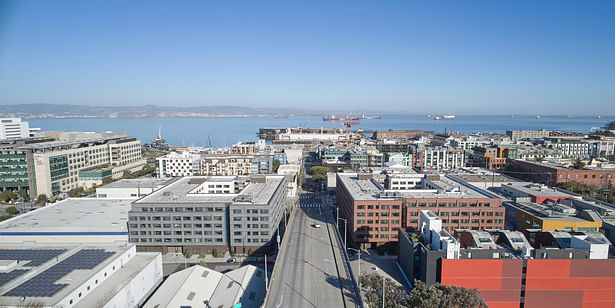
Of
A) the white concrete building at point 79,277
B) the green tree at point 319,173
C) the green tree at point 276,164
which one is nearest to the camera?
the white concrete building at point 79,277

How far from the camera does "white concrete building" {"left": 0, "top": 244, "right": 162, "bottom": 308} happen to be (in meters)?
14.0

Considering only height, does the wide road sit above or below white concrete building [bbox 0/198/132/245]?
below

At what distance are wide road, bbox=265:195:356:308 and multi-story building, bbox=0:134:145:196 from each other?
29.8m

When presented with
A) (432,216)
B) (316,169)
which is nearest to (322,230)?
(432,216)

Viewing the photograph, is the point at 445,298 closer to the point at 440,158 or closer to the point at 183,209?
the point at 183,209

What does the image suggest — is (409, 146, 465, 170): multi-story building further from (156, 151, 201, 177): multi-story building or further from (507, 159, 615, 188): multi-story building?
(156, 151, 201, 177): multi-story building

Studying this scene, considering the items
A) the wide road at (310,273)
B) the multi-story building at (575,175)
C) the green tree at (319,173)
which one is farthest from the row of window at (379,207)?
the multi-story building at (575,175)

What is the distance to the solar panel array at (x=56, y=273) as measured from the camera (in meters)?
14.1

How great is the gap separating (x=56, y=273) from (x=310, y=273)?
11536 millimetres

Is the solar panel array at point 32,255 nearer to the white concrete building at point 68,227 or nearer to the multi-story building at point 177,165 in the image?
the white concrete building at point 68,227

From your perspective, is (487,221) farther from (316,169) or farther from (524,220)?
(316,169)

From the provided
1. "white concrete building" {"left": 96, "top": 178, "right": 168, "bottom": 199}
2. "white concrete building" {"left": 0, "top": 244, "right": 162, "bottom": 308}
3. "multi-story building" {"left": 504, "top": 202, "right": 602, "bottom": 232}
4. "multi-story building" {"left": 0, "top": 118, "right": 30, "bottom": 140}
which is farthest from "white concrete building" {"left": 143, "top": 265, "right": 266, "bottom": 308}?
"multi-story building" {"left": 0, "top": 118, "right": 30, "bottom": 140}

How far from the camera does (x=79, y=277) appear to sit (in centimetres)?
1562

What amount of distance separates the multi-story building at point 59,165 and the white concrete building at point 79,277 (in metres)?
24.7
